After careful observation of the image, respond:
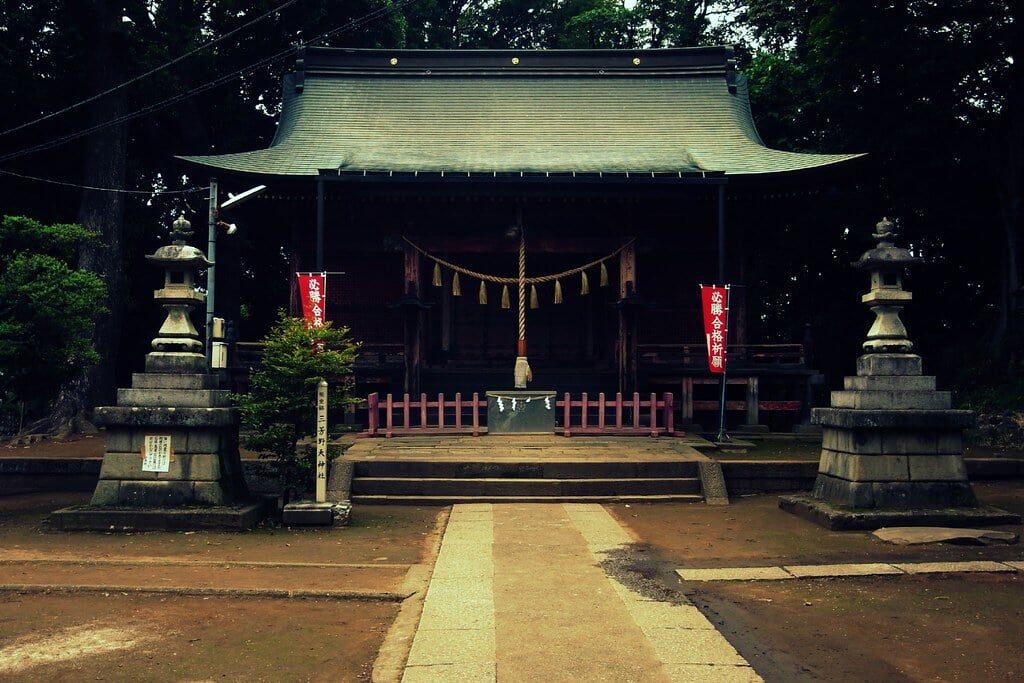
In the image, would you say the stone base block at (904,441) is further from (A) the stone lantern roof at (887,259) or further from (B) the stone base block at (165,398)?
(B) the stone base block at (165,398)

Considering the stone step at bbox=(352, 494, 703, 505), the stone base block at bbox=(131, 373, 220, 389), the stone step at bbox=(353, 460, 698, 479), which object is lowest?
the stone step at bbox=(352, 494, 703, 505)

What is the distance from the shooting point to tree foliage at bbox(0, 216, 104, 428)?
35.1 feet

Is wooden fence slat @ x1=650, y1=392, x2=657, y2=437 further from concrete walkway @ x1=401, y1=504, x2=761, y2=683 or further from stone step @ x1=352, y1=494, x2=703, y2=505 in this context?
concrete walkway @ x1=401, y1=504, x2=761, y2=683

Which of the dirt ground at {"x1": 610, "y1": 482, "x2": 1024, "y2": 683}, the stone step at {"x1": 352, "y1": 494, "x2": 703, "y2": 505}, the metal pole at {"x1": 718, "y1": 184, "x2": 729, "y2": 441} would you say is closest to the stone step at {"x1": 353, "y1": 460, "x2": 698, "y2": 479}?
the stone step at {"x1": 352, "y1": 494, "x2": 703, "y2": 505}

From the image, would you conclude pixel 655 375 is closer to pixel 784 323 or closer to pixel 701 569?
pixel 701 569

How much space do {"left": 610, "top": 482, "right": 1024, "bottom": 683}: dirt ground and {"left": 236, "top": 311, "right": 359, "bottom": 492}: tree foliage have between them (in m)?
4.08

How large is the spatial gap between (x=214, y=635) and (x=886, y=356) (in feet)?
26.3

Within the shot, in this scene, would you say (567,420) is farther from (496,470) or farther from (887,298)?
(887,298)

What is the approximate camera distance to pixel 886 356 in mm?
9602

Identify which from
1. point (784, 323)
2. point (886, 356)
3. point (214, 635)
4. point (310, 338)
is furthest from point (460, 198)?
point (784, 323)

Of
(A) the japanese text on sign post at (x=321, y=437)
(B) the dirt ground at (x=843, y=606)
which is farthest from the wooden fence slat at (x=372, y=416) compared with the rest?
(B) the dirt ground at (x=843, y=606)

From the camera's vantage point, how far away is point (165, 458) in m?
9.28

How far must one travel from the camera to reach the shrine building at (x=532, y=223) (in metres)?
16.6

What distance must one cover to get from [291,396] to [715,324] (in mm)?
8501
